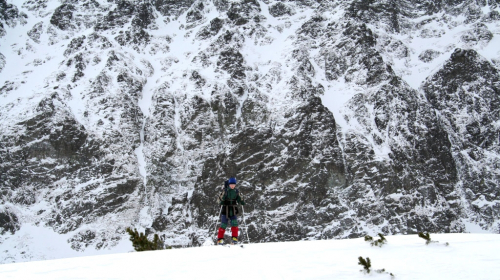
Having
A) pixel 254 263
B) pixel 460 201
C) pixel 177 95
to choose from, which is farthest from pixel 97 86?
pixel 254 263

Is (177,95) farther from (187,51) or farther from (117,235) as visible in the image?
(117,235)

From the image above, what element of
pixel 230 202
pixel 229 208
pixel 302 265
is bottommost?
pixel 302 265

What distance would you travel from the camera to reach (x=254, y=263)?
24.6 feet

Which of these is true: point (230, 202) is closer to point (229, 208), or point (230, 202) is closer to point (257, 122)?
point (229, 208)

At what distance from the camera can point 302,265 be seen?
7.03m

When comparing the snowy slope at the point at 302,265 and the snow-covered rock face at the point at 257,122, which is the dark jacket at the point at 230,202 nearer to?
the snowy slope at the point at 302,265

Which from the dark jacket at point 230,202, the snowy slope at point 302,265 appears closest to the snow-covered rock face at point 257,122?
the dark jacket at point 230,202

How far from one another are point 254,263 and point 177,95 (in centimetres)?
8146

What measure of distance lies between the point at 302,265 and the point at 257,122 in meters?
74.2

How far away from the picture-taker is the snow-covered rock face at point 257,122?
2803 inches

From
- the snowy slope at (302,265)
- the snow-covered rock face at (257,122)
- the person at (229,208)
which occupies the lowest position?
the snowy slope at (302,265)

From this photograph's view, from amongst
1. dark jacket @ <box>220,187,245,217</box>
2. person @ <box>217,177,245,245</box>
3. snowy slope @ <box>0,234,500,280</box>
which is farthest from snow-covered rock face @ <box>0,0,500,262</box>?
snowy slope @ <box>0,234,500,280</box>

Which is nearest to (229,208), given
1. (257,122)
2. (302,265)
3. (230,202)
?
(230,202)

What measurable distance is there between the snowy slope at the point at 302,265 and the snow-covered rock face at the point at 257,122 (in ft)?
197
